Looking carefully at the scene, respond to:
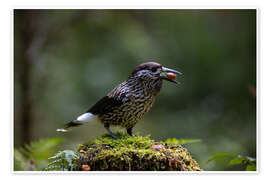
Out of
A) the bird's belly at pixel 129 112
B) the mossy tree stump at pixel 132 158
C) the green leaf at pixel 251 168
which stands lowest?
the green leaf at pixel 251 168

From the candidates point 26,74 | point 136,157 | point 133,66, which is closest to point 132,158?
point 136,157

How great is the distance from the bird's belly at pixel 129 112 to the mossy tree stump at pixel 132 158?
20.9 inches

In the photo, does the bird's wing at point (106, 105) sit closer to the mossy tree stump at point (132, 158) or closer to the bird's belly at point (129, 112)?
the bird's belly at point (129, 112)

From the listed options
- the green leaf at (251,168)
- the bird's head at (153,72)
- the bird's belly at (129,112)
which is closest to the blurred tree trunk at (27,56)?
the bird's belly at (129,112)

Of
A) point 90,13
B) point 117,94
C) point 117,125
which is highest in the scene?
point 90,13

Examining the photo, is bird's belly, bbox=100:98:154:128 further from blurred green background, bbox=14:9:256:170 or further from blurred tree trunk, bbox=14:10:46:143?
blurred tree trunk, bbox=14:10:46:143

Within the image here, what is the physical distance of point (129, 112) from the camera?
13.0 ft

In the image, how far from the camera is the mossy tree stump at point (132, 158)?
129 inches

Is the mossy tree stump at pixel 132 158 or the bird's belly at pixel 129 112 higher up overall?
the bird's belly at pixel 129 112

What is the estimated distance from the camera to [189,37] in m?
7.35

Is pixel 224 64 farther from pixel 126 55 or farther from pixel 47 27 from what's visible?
pixel 47 27

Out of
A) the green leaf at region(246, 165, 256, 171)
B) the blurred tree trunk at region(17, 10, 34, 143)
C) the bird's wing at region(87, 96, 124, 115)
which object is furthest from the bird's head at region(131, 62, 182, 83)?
the blurred tree trunk at region(17, 10, 34, 143)
